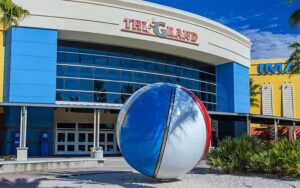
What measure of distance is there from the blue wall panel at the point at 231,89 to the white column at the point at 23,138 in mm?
20729

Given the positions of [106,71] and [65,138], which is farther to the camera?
[106,71]

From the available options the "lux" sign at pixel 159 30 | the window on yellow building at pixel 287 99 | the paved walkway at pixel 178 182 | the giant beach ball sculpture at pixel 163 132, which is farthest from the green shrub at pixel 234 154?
the window on yellow building at pixel 287 99

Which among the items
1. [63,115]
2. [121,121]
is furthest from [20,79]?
[121,121]

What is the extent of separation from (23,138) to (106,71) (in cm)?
898

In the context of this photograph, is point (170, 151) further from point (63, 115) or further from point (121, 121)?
point (63, 115)

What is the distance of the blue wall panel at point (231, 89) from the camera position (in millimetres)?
41750

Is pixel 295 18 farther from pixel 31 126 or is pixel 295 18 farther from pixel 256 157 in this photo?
pixel 31 126

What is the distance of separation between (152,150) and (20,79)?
20492 mm

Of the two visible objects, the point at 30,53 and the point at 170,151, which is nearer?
the point at 170,151

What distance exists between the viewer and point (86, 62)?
3356 centimetres

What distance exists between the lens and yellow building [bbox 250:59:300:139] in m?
51.4

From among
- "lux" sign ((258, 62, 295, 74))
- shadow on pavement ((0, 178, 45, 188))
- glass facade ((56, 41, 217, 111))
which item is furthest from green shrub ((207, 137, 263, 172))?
"lux" sign ((258, 62, 295, 74))

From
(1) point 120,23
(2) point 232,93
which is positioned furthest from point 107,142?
(2) point 232,93

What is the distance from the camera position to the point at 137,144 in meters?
11.8
